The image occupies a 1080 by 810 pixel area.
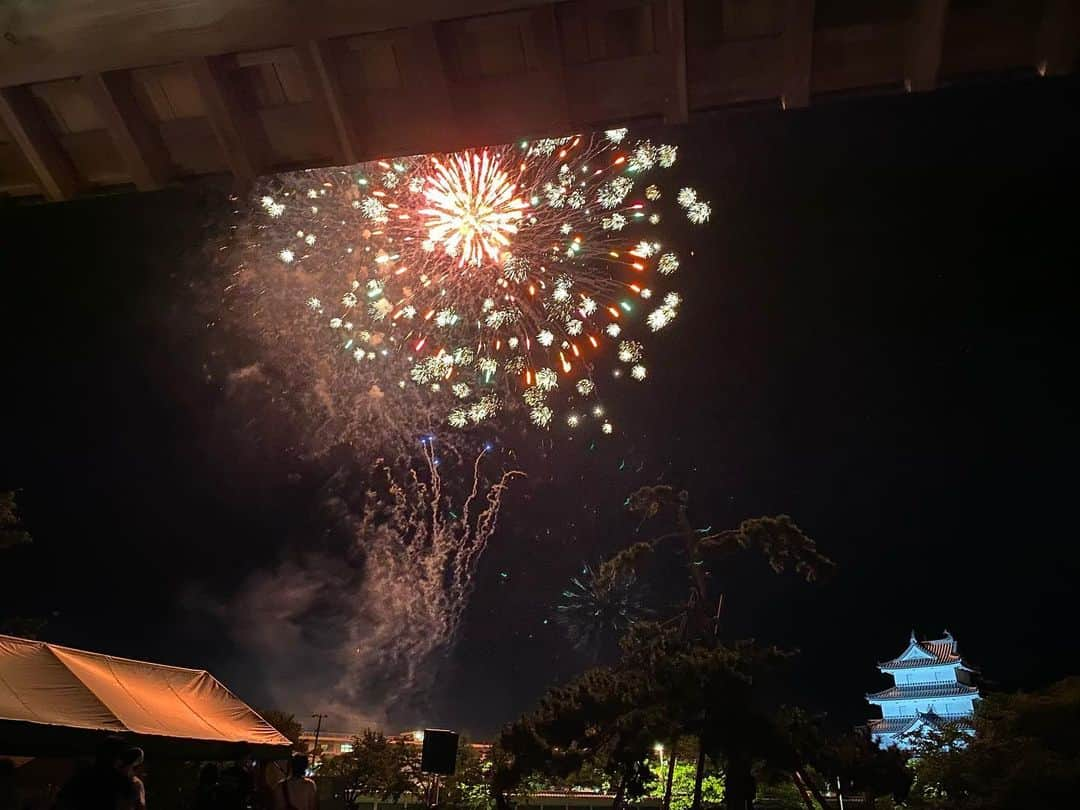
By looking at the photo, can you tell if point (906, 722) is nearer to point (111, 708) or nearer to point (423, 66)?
point (111, 708)

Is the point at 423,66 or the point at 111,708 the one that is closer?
the point at 423,66

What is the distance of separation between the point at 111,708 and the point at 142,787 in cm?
201

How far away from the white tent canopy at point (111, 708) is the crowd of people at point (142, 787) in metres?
0.35

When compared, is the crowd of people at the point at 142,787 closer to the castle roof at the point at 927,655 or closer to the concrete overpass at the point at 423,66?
the concrete overpass at the point at 423,66

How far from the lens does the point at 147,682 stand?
664cm

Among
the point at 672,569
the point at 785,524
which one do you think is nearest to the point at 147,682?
the point at 785,524

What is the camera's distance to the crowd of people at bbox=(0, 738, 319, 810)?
3.62m

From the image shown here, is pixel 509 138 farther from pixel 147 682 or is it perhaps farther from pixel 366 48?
pixel 147 682

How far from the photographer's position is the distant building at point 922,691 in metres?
35.2

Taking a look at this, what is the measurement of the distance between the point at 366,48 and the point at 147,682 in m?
6.19

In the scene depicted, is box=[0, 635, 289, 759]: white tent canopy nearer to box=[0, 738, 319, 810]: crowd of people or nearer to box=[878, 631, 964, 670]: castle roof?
box=[0, 738, 319, 810]: crowd of people

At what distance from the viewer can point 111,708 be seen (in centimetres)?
551

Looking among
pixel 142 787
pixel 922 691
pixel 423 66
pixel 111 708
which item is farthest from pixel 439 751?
pixel 922 691

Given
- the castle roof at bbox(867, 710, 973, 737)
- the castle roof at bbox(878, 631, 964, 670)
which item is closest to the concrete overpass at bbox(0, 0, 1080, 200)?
the castle roof at bbox(867, 710, 973, 737)
